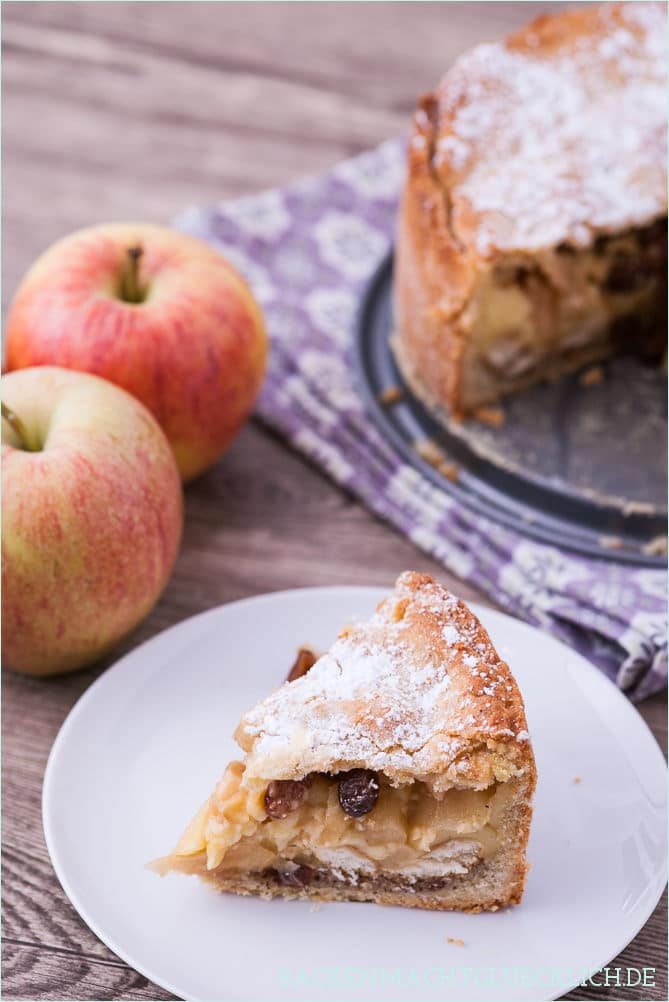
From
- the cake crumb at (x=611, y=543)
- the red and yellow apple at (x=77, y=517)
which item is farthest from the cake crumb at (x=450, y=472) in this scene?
the red and yellow apple at (x=77, y=517)

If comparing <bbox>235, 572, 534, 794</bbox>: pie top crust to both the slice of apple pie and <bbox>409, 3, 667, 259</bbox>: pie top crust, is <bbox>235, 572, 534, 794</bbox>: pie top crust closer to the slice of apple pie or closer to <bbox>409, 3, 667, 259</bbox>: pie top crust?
the slice of apple pie

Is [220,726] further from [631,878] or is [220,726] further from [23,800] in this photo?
[631,878]

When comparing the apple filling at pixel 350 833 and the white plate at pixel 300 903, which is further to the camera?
the apple filling at pixel 350 833

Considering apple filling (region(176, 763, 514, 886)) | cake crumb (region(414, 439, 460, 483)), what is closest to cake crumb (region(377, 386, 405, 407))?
cake crumb (region(414, 439, 460, 483))

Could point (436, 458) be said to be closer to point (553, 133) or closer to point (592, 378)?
point (592, 378)

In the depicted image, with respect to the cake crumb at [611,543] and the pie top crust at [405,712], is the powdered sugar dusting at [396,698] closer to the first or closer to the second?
the pie top crust at [405,712]

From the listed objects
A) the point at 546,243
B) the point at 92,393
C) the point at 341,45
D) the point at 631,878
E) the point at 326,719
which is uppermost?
the point at 341,45

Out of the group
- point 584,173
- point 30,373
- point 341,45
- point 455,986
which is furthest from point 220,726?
point 341,45
